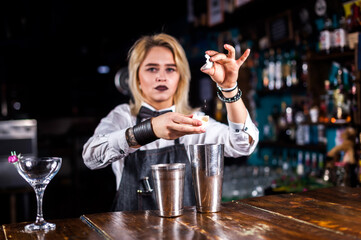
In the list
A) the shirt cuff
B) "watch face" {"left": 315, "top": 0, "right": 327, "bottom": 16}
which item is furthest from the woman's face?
"watch face" {"left": 315, "top": 0, "right": 327, "bottom": 16}

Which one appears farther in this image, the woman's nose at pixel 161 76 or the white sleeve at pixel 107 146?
the woman's nose at pixel 161 76

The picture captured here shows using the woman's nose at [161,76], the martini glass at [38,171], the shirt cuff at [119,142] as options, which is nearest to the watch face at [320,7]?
the woman's nose at [161,76]

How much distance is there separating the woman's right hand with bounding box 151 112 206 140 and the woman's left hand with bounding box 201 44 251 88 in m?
0.23

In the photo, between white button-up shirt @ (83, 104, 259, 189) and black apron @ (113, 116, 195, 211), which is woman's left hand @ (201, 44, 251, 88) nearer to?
white button-up shirt @ (83, 104, 259, 189)

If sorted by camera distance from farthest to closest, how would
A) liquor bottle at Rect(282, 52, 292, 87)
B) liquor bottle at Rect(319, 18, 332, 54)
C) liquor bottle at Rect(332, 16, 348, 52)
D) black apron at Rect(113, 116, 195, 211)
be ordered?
liquor bottle at Rect(282, 52, 292, 87) < liquor bottle at Rect(319, 18, 332, 54) < liquor bottle at Rect(332, 16, 348, 52) < black apron at Rect(113, 116, 195, 211)

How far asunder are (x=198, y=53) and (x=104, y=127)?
386cm

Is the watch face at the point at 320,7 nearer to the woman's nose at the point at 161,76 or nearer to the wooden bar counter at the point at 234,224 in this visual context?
the woman's nose at the point at 161,76

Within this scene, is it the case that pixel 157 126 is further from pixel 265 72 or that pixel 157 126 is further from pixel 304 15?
pixel 265 72

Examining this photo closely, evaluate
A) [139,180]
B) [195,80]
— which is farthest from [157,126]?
[195,80]

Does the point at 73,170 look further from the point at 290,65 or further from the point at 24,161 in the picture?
the point at 24,161

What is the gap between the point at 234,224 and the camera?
119 centimetres

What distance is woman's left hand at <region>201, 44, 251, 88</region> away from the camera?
4.98 ft

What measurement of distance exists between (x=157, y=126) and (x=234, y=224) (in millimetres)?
467

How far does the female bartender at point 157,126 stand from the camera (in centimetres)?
151
